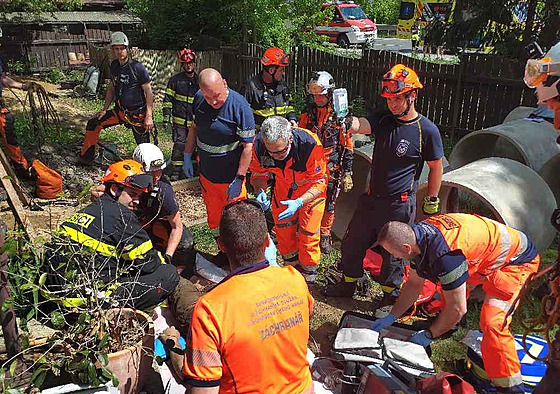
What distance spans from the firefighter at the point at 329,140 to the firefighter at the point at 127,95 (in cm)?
280

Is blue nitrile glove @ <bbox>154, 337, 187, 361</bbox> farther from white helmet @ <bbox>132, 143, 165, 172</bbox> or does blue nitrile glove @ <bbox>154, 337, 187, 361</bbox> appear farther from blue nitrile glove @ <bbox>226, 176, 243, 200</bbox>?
blue nitrile glove @ <bbox>226, 176, 243, 200</bbox>

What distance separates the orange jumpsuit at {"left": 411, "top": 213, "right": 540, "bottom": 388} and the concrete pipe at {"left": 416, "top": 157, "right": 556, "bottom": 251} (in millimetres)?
1286

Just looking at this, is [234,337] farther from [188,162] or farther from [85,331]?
[188,162]

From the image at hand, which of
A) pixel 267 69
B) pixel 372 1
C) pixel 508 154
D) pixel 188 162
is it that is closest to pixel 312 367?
pixel 188 162

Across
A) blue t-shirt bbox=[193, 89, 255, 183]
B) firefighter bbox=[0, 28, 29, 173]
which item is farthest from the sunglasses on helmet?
firefighter bbox=[0, 28, 29, 173]

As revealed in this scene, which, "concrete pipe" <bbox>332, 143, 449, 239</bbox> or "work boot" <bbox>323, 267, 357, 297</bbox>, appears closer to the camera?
"work boot" <bbox>323, 267, 357, 297</bbox>

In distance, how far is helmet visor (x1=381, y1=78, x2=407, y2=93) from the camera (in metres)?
3.94

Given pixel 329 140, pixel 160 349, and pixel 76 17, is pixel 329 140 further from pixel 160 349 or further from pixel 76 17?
pixel 76 17

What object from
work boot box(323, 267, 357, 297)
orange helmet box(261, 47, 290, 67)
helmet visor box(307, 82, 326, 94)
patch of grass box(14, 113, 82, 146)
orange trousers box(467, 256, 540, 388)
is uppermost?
orange helmet box(261, 47, 290, 67)

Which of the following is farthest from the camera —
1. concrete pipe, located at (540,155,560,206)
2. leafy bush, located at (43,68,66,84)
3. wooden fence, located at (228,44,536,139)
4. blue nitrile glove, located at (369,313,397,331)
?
leafy bush, located at (43,68,66,84)

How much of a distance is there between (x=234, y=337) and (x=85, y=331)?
3.91ft

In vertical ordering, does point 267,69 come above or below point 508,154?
above

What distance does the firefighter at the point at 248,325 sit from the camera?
1.97 metres

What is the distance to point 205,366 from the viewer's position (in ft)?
6.44
